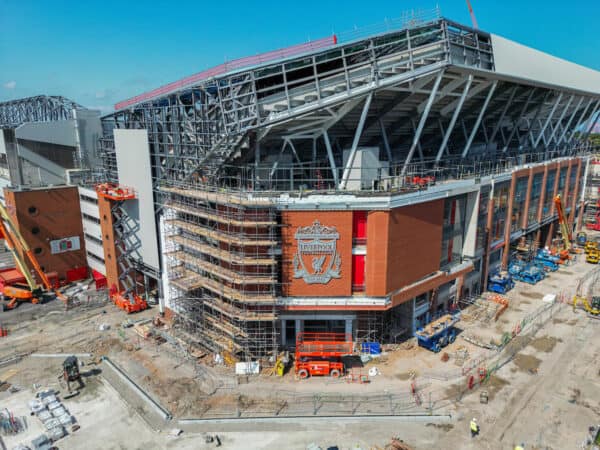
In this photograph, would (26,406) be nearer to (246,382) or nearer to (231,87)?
(246,382)

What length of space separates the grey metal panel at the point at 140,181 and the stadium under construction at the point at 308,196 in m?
0.17

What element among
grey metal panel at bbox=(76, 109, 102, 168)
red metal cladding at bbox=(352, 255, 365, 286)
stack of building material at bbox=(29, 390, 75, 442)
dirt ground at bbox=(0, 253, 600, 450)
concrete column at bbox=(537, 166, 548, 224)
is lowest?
dirt ground at bbox=(0, 253, 600, 450)

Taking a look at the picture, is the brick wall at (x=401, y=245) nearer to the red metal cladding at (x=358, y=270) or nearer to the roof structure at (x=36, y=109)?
the red metal cladding at (x=358, y=270)

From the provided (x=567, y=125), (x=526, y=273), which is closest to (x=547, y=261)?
(x=526, y=273)

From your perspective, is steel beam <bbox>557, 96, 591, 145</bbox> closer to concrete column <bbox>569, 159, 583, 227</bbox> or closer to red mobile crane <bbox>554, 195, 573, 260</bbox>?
concrete column <bbox>569, 159, 583, 227</bbox>

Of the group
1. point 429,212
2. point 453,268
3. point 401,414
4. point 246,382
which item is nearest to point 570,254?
point 453,268

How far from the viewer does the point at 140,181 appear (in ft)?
111

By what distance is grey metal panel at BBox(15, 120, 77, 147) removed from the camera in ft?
142

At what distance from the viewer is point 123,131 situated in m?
34.5

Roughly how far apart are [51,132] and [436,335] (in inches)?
1718

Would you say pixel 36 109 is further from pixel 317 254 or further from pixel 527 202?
pixel 527 202

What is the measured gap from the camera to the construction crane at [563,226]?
48625 millimetres

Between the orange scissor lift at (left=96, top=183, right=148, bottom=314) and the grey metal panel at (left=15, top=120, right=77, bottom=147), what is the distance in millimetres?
11721

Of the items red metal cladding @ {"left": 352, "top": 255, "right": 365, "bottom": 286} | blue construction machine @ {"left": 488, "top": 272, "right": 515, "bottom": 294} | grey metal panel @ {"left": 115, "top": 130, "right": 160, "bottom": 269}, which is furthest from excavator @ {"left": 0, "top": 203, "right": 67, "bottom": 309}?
blue construction machine @ {"left": 488, "top": 272, "right": 515, "bottom": 294}
